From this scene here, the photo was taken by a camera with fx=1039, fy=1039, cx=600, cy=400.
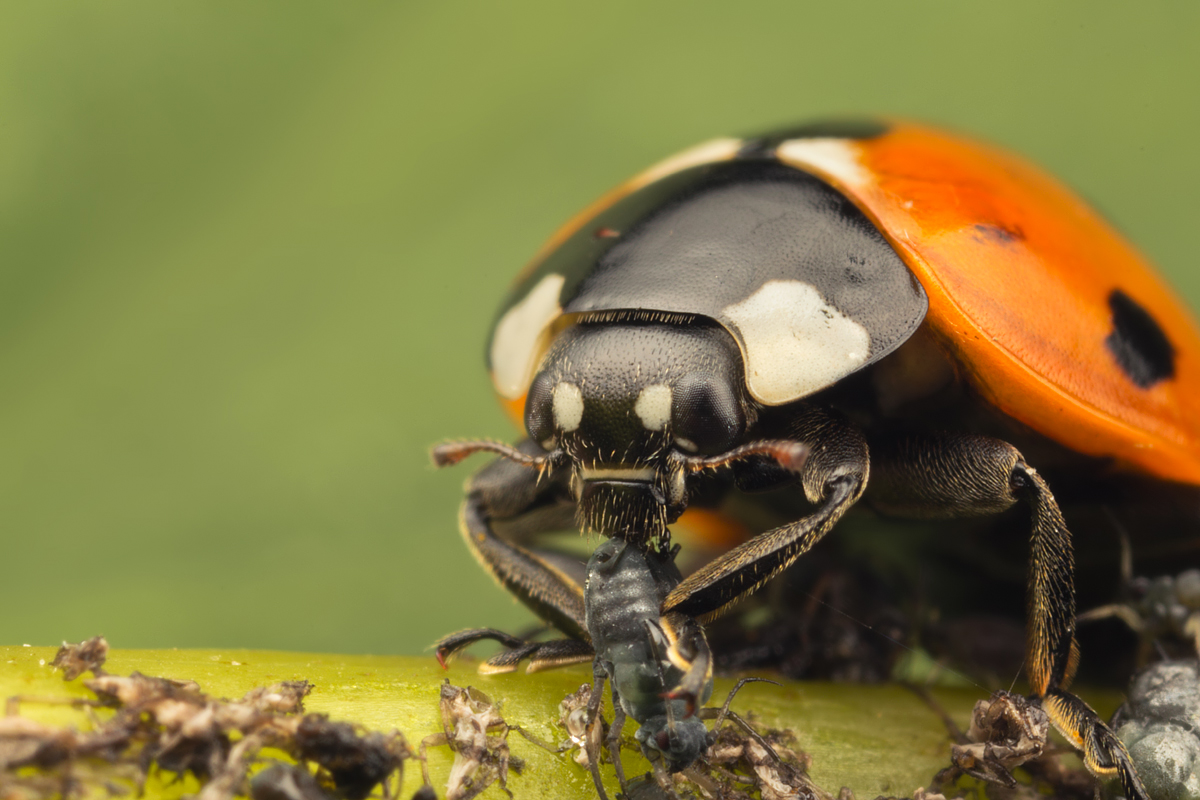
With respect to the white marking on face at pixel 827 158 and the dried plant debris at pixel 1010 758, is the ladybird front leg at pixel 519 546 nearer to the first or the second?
the dried plant debris at pixel 1010 758

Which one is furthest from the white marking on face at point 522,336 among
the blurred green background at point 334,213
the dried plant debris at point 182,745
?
the blurred green background at point 334,213

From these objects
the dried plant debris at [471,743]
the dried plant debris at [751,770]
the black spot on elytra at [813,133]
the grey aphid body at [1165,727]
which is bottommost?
the grey aphid body at [1165,727]

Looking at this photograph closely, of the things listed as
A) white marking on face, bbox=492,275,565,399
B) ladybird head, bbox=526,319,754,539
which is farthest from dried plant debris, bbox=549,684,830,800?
white marking on face, bbox=492,275,565,399

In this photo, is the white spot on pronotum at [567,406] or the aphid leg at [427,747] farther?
the white spot on pronotum at [567,406]

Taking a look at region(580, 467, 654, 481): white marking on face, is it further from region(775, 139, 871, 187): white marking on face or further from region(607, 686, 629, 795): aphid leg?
region(775, 139, 871, 187): white marking on face

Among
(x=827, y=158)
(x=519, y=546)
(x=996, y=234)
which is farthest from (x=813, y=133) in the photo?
(x=519, y=546)

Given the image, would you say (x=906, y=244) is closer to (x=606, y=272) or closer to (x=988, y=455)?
(x=988, y=455)
